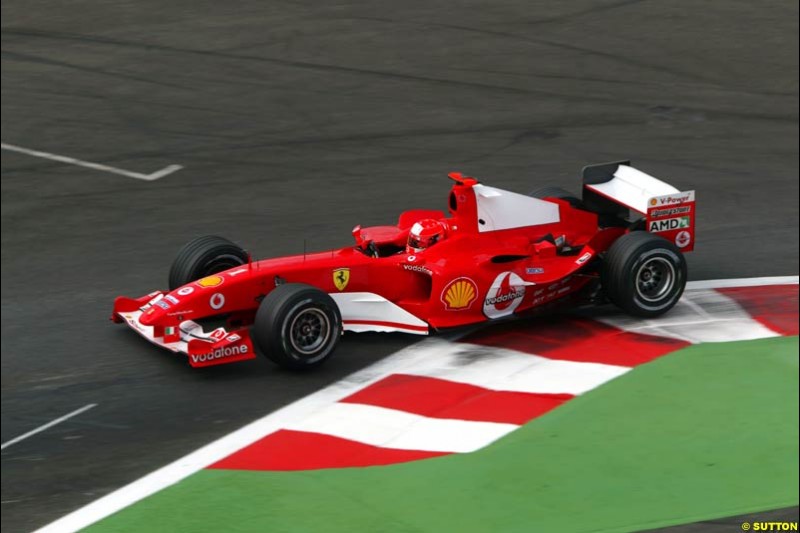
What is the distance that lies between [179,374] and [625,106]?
7215 millimetres

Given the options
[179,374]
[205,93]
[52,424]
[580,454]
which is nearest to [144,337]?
[179,374]

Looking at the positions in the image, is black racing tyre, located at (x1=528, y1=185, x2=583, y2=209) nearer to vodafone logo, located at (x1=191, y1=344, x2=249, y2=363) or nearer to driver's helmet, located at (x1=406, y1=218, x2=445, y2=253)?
driver's helmet, located at (x1=406, y1=218, x2=445, y2=253)

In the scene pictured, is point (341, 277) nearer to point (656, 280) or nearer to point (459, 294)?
point (459, 294)

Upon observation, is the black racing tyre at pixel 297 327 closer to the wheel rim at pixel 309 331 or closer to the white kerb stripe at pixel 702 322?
the wheel rim at pixel 309 331

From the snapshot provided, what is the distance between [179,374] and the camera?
8109 millimetres

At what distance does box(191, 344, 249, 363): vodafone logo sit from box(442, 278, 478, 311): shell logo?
1452 millimetres

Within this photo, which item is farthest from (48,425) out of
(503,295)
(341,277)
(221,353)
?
(503,295)

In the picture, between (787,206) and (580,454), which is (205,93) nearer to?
(787,206)

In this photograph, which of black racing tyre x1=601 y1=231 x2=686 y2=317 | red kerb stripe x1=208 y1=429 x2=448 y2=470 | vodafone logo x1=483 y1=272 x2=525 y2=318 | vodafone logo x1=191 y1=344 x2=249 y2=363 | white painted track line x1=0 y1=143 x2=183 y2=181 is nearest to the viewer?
red kerb stripe x1=208 y1=429 x2=448 y2=470

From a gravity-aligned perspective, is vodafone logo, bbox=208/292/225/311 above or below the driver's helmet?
below

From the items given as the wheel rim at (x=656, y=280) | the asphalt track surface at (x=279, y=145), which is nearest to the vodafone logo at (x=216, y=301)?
the asphalt track surface at (x=279, y=145)

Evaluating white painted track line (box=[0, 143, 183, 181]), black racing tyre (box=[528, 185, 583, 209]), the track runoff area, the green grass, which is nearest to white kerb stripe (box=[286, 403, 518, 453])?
the track runoff area

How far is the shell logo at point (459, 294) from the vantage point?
27.7 ft

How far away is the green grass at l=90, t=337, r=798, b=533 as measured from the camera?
5.23 metres
